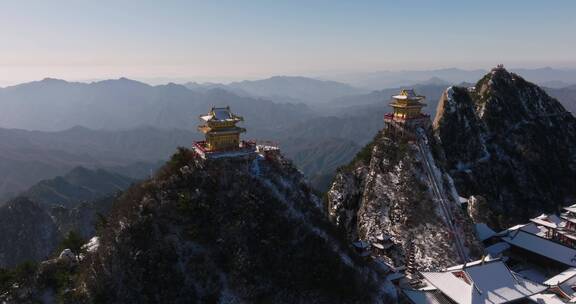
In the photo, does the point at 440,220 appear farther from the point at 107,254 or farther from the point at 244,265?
the point at 107,254

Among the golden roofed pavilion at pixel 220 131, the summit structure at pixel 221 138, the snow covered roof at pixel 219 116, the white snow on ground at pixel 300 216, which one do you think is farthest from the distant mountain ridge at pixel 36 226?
the white snow on ground at pixel 300 216

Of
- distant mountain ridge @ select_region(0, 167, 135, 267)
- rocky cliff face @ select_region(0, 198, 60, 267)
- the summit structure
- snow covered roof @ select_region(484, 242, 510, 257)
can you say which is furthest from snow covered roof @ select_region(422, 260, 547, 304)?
rocky cliff face @ select_region(0, 198, 60, 267)

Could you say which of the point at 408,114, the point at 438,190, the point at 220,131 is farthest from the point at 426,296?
the point at 408,114

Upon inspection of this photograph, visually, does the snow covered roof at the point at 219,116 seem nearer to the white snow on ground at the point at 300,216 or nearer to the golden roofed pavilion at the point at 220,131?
the golden roofed pavilion at the point at 220,131

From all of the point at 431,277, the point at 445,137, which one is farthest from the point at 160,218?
the point at 445,137

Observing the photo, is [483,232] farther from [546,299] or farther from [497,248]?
[546,299]
